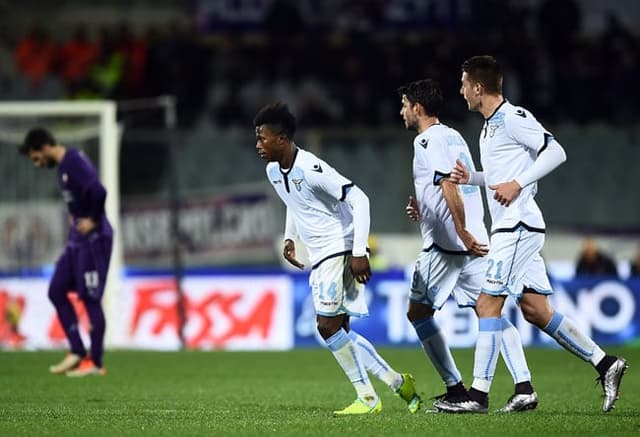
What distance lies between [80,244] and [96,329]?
2.62ft

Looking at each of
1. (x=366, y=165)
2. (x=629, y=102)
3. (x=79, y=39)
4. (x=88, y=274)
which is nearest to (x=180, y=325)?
(x=366, y=165)

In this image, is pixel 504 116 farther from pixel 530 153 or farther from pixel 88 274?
pixel 88 274

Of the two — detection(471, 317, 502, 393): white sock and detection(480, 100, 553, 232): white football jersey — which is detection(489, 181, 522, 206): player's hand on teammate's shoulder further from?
detection(471, 317, 502, 393): white sock

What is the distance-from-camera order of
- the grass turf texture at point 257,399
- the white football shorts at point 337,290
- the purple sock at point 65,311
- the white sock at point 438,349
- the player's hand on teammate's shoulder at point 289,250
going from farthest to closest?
1. the purple sock at point 65,311
2. the player's hand on teammate's shoulder at point 289,250
3. the white sock at point 438,349
4. the white football shorts at point 337,290
5. the grass turf texture at point 257,399

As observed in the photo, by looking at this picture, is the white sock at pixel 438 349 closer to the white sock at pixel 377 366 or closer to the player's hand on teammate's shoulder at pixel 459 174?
the white sock at pixel 377 366

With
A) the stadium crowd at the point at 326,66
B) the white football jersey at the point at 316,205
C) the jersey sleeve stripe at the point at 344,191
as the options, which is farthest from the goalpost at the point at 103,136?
the jersey sleeve stripe at the point at 344,191

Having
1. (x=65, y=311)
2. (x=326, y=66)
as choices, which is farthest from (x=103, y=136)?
(x=326, y=66)

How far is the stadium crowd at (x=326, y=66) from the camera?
2202cm

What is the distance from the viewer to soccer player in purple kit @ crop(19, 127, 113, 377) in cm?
1241

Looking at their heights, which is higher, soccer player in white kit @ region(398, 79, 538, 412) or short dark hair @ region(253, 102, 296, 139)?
short dark hair @ region(253, 102, 296, 139)

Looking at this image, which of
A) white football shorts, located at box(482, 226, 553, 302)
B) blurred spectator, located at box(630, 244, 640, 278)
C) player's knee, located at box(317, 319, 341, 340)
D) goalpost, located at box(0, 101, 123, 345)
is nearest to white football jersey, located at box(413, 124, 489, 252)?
white football shorts, located at box(482, 226, 553, 302)

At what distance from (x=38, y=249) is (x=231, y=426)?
10378 millimetres

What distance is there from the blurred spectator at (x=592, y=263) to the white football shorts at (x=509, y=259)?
34.6ft

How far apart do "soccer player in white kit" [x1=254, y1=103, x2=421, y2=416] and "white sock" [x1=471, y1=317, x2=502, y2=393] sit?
1.59 ft
